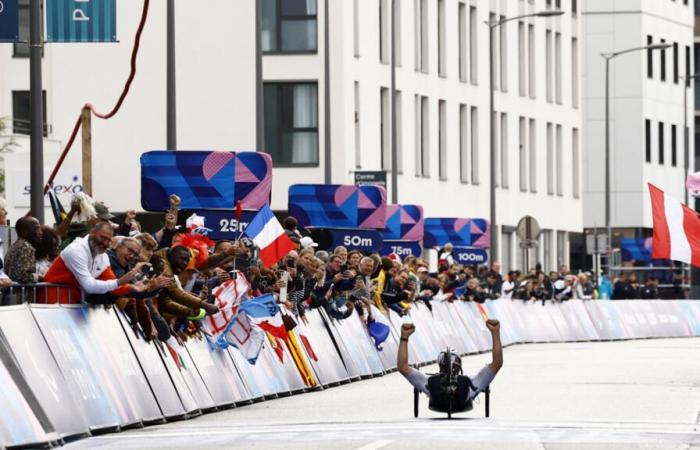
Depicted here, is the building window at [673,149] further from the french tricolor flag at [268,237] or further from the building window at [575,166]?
the french tricolor flag at [268,237]

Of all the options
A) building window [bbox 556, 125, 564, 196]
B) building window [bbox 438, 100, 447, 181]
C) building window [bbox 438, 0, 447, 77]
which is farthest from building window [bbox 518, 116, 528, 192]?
building window [bbox 438, 0, 447, 77]

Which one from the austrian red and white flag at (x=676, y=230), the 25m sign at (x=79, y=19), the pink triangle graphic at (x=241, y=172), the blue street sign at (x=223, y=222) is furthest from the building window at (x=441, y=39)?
the 25m sign at (x=79, y=19)

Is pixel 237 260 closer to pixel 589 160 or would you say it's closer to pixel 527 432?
pixel 527 432

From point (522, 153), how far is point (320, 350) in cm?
5108

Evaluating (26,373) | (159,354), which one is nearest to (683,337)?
(159,354)

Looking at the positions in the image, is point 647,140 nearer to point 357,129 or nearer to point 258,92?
point 357,129

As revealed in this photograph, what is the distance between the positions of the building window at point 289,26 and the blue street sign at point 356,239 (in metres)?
25.7

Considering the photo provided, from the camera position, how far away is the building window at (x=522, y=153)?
78.2 metres

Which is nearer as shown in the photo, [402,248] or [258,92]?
[258,92]

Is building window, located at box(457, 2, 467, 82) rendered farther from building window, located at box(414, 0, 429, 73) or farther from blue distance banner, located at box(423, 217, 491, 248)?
blue distance banner, located at box(423, 217, 491, 248)

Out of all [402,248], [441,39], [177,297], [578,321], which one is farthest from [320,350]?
[441,39]

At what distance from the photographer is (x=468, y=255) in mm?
50938

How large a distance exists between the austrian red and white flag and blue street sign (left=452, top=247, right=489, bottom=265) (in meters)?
22.2

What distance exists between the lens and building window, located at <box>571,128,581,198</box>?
85.1 metres
